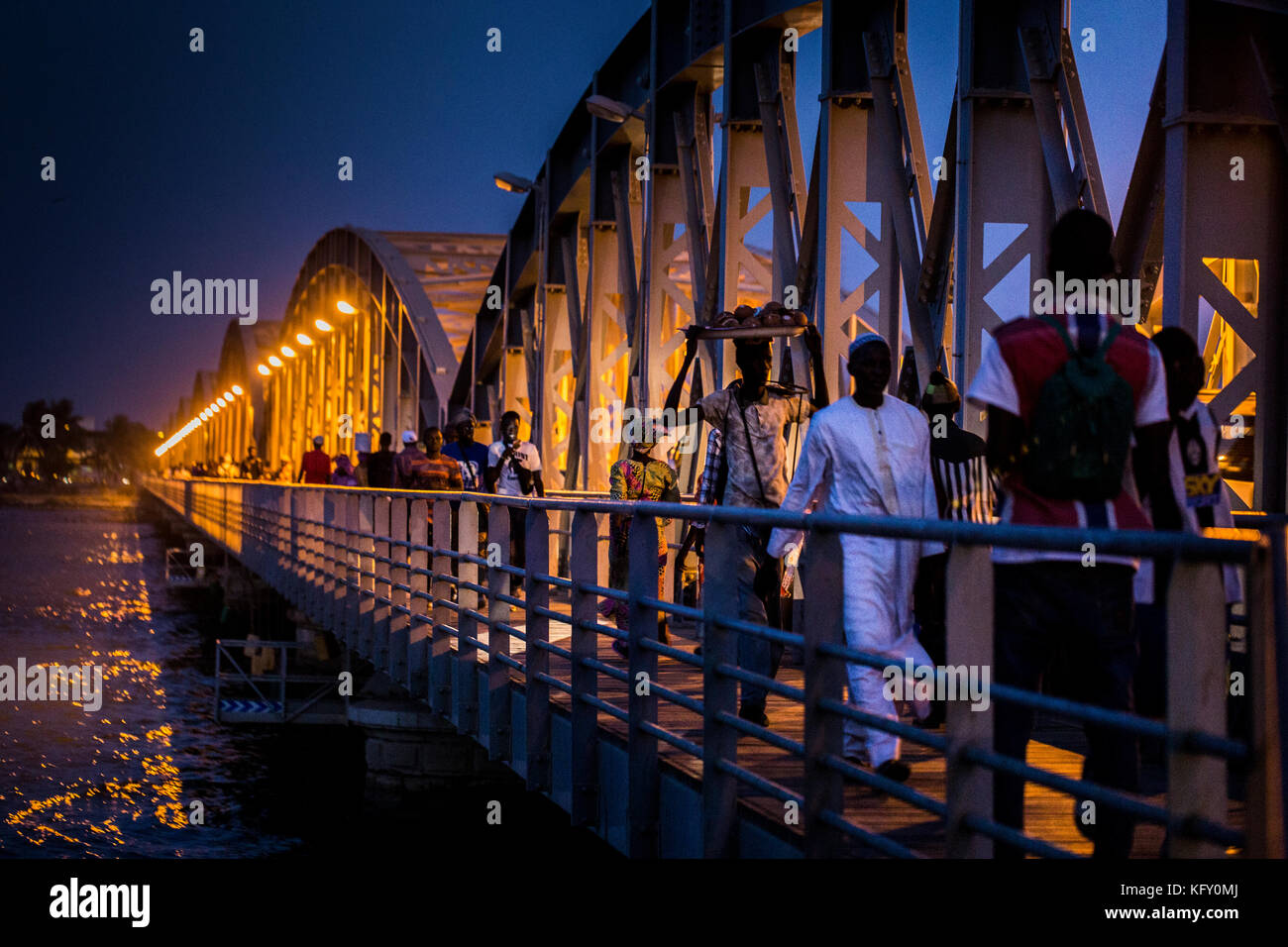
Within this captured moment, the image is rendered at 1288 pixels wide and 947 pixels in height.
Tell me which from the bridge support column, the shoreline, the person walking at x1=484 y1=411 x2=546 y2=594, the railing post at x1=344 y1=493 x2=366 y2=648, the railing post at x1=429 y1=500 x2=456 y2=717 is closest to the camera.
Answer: the railing post at x1=429 y1=500 x2=456 y2=717

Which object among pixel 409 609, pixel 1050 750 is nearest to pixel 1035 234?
pixel 1050 750

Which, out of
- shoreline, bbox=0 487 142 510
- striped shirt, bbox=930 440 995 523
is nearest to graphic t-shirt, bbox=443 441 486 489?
striped shirt, bbox=930 440 995 523

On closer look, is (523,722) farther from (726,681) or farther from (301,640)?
(301,640)

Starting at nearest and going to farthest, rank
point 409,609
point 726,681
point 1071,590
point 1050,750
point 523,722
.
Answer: point 1071,590 → point 726,681 → point 1050,750 → point 523,722 → point 409,609

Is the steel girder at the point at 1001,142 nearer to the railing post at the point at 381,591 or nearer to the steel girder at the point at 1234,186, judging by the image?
the steel girder at the point at 1234,186

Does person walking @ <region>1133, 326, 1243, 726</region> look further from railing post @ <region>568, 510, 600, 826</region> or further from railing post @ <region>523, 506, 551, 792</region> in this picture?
railing post @ <region>523, 506, 551, 792</region>

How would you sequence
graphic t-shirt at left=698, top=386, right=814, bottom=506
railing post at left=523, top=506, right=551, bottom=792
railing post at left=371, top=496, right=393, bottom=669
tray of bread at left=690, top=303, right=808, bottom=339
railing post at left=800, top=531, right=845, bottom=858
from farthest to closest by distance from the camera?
railing post at left=371, top=496, right=393, bottom=669
railing post at left=523, top=506, right=551, bottom=792
graphic t-shirt at left=698, top=386, right=814, bottom=506
tray of bread at left=690, top=303, right=808, bottom=339
railing post at left=800, top=531, right=845, bottom=858

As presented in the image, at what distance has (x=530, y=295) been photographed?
2730 cm

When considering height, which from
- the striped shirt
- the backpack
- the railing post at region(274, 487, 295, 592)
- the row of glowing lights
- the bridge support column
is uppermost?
the row of glowing lights

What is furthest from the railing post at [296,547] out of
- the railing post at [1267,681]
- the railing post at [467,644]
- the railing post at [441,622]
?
the railing post at [1267,681]

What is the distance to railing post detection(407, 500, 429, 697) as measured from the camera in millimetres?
10938

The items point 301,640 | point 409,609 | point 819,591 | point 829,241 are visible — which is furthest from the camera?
point 301,640

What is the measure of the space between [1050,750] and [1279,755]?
3.70 meters

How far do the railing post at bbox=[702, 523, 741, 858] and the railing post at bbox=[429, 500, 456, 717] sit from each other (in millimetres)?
4412
